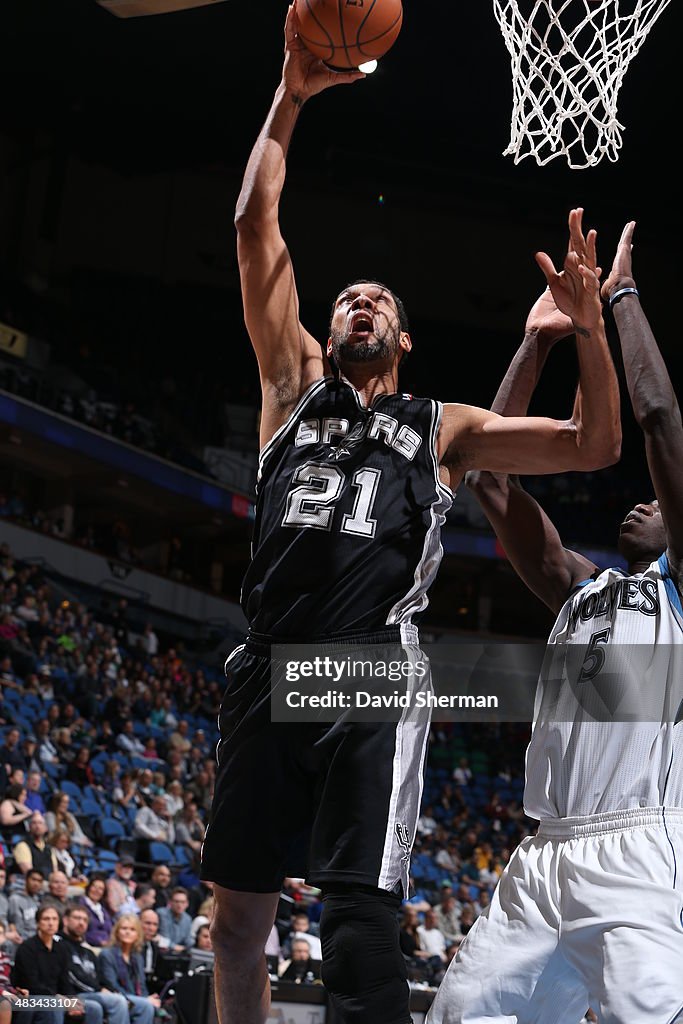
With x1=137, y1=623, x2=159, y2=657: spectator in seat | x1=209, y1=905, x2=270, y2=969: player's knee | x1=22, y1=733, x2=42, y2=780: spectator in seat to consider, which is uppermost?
x1=137, y1=623, x2=159, y2=657: spectator in seat

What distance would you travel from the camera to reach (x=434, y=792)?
17125 mm

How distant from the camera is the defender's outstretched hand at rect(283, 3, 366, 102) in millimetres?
3084

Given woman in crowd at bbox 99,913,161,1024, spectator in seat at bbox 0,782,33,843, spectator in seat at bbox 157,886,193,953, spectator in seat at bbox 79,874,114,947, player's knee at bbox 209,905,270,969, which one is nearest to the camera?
player's knee at bbox 209,905,270,969

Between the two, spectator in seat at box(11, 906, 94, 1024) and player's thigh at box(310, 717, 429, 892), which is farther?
spectator in seat at box(11, 906, 94, 1024)

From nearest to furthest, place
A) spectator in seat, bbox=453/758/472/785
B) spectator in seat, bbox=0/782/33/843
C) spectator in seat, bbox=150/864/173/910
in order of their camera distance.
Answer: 1. spectator in seat, bbox=0/782/33/843
2. spectator in seat, bbox=150/864/173/910
3. spectator in seat, bbox=453/758/472/785

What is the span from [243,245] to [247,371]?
19214 millimetres

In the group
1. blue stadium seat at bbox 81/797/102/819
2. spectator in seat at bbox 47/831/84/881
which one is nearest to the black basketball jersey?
spectator in seat at bbox 47/831/84/881

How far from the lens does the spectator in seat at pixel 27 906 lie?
25.0 feet

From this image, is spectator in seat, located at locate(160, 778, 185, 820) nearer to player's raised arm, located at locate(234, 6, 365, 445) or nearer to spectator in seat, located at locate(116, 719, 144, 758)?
spectator in seat, located at locate(116, 719, 144, 758)

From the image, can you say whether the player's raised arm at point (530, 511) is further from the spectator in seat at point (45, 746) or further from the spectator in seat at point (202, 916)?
the spectator in seat at point (45, 746)

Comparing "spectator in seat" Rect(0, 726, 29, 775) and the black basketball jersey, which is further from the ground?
the black basketball jersey

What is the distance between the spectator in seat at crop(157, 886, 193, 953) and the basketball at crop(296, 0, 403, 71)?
732 cm

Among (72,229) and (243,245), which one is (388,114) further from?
(243,245)

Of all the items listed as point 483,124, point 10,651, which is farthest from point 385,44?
point 483,124
